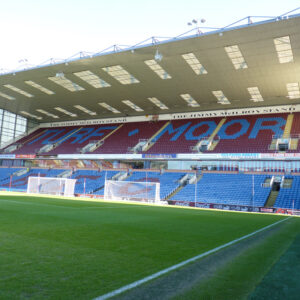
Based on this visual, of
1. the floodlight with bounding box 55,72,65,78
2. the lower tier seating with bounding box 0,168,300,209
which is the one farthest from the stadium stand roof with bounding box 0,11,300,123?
the lower tier seating with bounding box 0,168,300,209

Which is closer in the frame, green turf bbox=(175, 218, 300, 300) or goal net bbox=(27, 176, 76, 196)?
green turf bbox=(175, 218, 300, 300)

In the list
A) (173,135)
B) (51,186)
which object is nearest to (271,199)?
(173,135)

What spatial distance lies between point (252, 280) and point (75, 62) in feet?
89.6

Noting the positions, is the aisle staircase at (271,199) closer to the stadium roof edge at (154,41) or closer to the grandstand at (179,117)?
the grandstand at (179,117)

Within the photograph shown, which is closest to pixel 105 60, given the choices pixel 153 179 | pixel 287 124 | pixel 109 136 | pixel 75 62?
pixel 75 62

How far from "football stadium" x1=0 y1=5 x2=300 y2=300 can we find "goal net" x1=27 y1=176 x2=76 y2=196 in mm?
193

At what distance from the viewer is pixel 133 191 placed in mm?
29781

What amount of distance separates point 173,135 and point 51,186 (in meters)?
17.2

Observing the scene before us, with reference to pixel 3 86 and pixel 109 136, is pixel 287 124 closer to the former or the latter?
pixel 109 136

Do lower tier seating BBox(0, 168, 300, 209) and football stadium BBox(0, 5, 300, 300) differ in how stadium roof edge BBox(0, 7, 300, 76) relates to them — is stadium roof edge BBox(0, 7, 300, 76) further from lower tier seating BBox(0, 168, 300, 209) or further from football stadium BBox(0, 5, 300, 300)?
lower tier seating BBox(0, 168, 300, 209)

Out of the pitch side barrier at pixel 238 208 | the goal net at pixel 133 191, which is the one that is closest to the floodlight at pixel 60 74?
the goal net at pixel 133 191

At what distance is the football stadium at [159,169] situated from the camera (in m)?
3.88

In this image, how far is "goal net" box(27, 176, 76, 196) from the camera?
106 ft

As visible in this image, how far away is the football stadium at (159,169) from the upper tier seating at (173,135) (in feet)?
0.78
